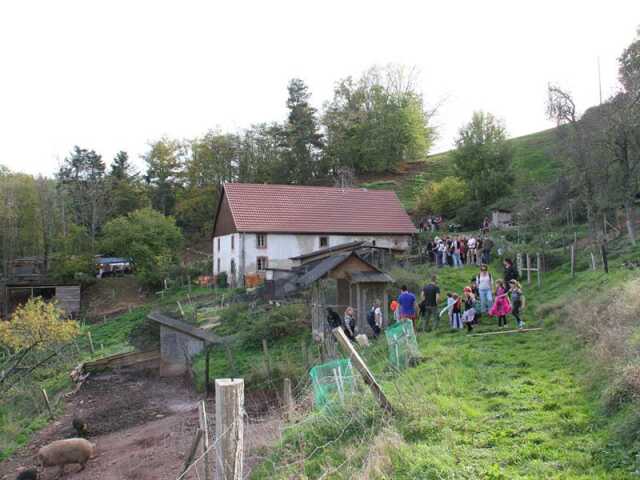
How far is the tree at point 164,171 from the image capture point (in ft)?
215

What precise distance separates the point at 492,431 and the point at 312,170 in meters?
57.1

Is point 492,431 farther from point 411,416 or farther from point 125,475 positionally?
point 125,475

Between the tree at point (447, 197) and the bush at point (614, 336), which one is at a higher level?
the tree at point (447, 197)

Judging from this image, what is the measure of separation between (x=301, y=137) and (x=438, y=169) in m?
20.8

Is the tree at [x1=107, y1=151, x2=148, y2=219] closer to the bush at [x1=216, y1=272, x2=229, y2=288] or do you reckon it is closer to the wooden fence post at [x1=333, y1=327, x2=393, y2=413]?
the bush at [x1=216, y1=272, x2=229, y2=288]

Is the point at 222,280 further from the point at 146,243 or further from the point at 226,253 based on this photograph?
the point at 146,243

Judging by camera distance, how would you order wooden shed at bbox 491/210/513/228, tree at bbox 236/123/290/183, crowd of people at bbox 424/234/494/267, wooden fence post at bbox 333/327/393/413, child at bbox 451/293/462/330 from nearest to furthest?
1. wooden fence post at bbox 333/327/393/413
2. child at bbox 451/293/462/330
3. crowd of people at bbox 424/234/494/267
4. wooden shed at bbox 491/210/513/228
5. tree at bbox 236/123/290/183

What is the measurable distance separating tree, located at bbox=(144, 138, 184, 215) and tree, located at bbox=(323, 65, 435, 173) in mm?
18143

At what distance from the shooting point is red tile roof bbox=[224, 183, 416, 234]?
4081 centimetres

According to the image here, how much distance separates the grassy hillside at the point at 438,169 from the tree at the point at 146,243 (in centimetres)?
2347

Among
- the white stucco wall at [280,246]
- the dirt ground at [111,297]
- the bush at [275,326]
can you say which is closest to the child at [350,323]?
the bush at [275,326]

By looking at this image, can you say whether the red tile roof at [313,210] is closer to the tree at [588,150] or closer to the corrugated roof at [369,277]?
the tree at [588,150]

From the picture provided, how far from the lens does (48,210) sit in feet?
169

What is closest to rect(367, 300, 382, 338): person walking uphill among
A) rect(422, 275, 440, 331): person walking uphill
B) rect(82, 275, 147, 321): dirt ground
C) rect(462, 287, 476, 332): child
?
rect(422, 275, 440, 331): person walking uphill
